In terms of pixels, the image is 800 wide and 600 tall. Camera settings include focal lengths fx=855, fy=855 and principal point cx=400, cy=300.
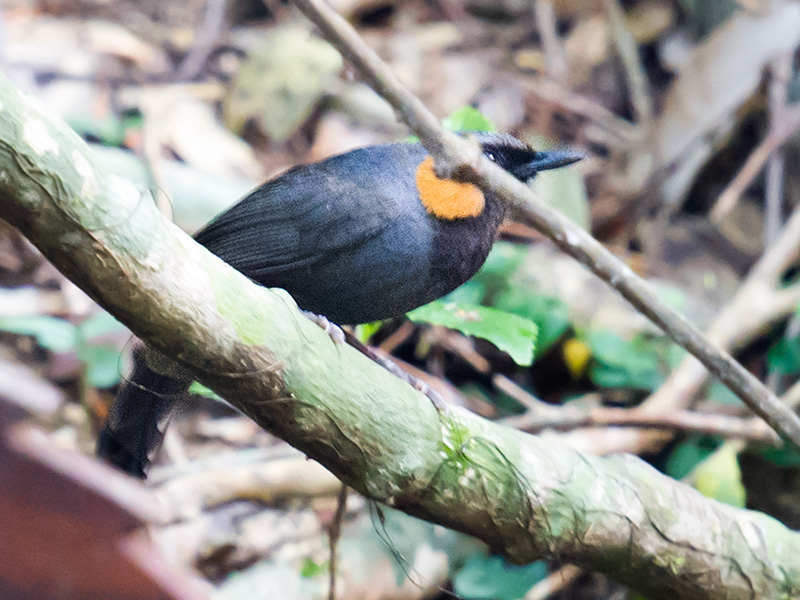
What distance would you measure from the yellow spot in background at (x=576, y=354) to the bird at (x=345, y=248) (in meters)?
1.68

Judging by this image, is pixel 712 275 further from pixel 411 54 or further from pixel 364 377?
pixel 364 377

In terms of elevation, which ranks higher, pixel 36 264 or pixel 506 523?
pixel 506 523

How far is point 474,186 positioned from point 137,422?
1.10 meters

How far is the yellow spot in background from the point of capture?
3953 mm

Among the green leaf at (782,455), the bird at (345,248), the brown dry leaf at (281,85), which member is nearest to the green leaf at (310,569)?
the bird at (345,248)

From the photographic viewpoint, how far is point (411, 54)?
18.2 feet

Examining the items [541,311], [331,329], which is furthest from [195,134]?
[331,329]

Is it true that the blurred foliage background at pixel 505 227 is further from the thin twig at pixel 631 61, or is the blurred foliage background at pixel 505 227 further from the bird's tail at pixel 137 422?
the bird's tail at pixel 137 422

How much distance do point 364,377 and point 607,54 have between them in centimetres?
470

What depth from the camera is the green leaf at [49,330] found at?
3.30 metres

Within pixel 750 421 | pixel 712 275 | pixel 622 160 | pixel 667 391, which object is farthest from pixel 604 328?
pixel 622 160

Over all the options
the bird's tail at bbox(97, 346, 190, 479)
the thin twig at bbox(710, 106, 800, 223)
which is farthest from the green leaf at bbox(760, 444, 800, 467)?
the bird's tail at bbox(97, 346, 190, 479)

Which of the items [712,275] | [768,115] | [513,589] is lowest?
[513,589]

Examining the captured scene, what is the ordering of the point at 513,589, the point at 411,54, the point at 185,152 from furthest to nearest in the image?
the point at 411,54, the point at 185,152, the point at 513,589
